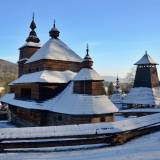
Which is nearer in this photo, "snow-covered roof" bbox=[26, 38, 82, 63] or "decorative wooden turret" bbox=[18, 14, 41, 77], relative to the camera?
"snow-covered roof" bbox=[26, 38, 82, 63]

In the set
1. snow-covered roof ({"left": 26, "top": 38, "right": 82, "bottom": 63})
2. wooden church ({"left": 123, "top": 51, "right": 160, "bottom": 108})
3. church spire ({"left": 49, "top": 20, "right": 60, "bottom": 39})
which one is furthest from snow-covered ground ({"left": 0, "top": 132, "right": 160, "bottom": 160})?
wooden church ({"left": 123, "top": 51, "right": 160, "bottom": 108})

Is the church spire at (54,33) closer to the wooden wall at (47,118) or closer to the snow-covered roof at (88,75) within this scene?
the wooden wall at (47,118)

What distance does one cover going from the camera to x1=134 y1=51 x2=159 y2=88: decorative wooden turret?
41500mm

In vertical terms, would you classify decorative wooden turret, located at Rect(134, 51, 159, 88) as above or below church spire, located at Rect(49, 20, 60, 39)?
below

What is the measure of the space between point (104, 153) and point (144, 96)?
29827 mm

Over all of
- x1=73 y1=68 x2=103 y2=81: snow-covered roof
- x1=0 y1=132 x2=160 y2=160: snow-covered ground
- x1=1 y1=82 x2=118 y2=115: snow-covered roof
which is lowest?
x1=0 y1=132 x2=160 y2=160: snow-covered ground

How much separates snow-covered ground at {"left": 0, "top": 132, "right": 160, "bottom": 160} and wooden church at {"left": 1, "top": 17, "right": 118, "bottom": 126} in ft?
29.3

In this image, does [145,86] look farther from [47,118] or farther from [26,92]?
[47,118]

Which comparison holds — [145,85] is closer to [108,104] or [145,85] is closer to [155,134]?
[108,104]

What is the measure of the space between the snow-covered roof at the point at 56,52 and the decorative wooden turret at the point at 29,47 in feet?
21.3

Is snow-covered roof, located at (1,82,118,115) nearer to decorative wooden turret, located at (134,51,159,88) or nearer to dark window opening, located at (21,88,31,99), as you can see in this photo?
dark window opening, located at (21,88,31,99)

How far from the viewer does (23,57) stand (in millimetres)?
38062

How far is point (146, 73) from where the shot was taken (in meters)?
42.2

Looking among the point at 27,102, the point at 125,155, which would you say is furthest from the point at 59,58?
the point at 125,155
